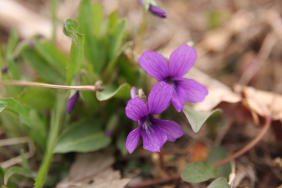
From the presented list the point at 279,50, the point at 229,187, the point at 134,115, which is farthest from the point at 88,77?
the point at 279,50

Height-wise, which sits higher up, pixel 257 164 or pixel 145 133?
pixel 145 133

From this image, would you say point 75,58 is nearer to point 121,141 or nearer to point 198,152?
point 121,141

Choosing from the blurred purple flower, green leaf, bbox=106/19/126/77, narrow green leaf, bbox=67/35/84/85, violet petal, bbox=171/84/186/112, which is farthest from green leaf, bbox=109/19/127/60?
violet petal, bbox=171/84/186/112

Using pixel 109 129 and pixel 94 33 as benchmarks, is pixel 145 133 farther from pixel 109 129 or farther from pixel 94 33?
pixel 94 33

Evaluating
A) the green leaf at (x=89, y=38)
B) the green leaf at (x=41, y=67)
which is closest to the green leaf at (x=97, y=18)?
the green leaf at (x=89, y=38)

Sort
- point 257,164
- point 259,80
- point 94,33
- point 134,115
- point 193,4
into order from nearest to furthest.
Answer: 1. point 134,115
2. point 257,164
3. point 94,33
4. point 259,80
5. point 193,4

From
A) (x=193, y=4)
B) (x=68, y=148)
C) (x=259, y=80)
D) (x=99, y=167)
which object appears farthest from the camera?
(x=193, y=4)
